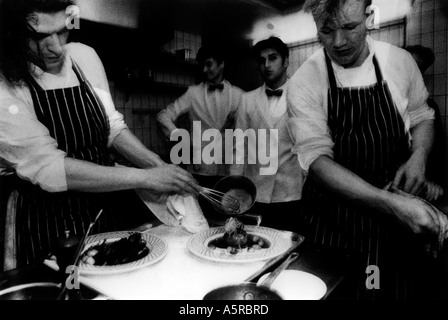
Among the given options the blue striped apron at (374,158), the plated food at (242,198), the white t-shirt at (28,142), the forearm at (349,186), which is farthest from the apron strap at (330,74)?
the white t-shirt at (28,142)

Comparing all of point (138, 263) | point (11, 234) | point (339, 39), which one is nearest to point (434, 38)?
point (339, 39)

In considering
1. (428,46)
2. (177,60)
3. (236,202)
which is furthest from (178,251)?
(428,46)

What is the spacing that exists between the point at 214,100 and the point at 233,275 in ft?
2.99

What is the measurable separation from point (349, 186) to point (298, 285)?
0.58 m

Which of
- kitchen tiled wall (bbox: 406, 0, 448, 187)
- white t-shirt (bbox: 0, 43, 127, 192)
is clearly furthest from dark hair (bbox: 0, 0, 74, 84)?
kitchen tiled wall (bbox: 406, 0, 448, 187)

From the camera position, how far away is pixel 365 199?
1236 millimetres

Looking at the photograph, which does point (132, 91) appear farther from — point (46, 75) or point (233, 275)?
point (233, 275)

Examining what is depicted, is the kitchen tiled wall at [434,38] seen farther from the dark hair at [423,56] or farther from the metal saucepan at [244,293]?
the metal saucepan at [244,293]

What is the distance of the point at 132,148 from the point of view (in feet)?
4.73

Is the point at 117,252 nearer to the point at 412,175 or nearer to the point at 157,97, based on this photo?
the point at 157,97

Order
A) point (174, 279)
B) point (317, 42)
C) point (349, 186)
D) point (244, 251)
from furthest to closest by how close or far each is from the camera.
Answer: point (317, 42) → point (349, 186) → point (244, 251) → point (174, 279)

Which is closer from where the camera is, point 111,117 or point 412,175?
point 412,175
